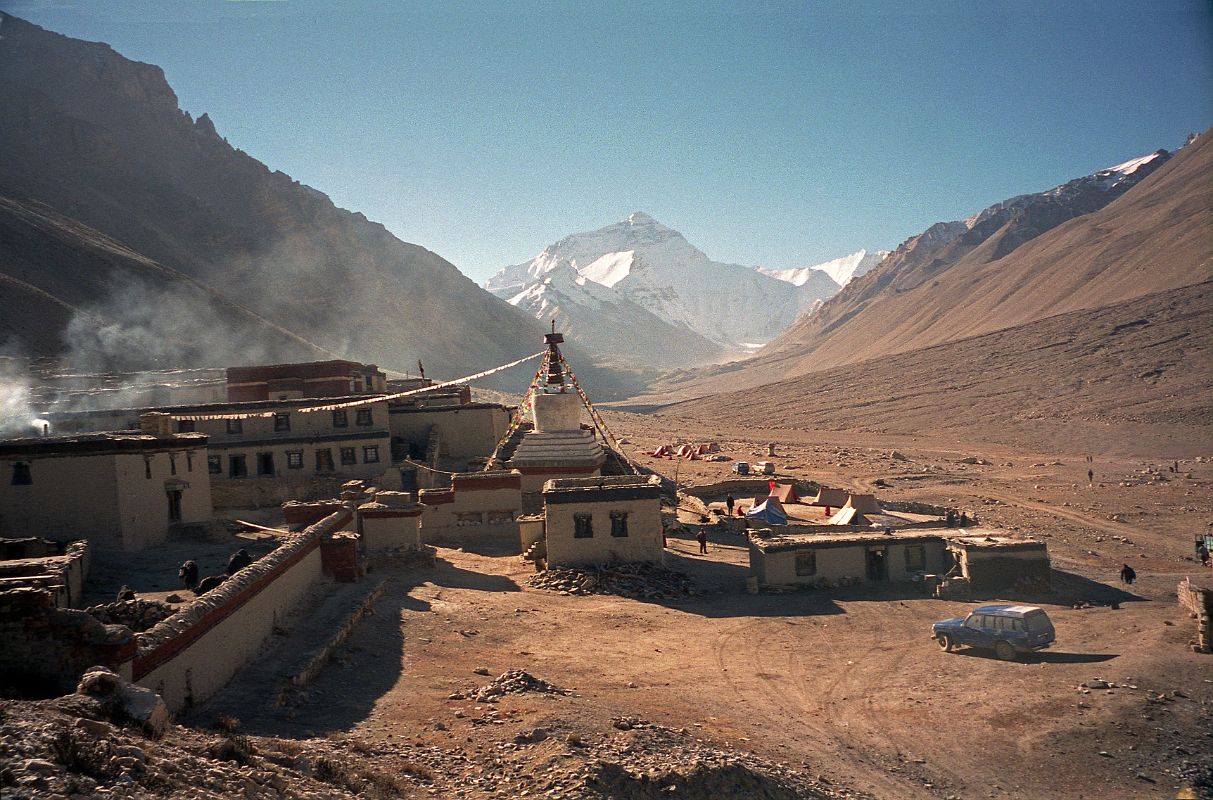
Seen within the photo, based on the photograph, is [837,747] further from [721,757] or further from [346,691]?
[346,691]

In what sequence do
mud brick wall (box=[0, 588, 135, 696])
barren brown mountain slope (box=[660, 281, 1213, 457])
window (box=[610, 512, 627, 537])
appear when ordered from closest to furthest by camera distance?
mud brick wall (box=[0, 588, 135, 696]), window (box=[610, 512, 627, 537]), barren brown mountain slope (box=[660, 281, 1213, 457])

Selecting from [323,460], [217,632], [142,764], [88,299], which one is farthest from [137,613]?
[88,299]

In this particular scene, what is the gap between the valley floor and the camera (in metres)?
11.3

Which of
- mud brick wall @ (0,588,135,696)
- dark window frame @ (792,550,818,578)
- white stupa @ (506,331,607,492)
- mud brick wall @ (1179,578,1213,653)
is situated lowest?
mud brick wall @ (1179,578,1213,653)

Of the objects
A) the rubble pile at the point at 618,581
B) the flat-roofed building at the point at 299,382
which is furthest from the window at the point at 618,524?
the flat-roofed building at the point at 299,382

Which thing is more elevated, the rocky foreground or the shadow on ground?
the rocky foreground

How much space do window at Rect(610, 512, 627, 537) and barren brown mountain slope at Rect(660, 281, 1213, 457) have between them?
43.1 meters

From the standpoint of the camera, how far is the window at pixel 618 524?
23.4m

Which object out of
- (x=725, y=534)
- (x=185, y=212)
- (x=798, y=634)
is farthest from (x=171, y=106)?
(x=798, y=634)

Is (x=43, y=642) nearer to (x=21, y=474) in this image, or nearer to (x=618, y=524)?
(x=21, y=474)

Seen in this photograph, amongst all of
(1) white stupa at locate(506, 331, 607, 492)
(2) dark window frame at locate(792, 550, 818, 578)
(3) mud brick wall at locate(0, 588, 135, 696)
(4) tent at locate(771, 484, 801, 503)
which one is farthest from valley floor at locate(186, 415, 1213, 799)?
(4) tent at locate(771, 484, 801, 503)

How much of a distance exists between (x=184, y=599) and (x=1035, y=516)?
32007mm

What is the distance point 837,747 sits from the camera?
42.9 ft

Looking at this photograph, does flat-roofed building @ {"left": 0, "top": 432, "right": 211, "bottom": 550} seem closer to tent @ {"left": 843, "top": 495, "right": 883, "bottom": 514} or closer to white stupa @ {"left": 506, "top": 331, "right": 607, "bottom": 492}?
white stupa @ {"left": 506, "top": 331, "right": 607, "bottom": 492}
